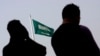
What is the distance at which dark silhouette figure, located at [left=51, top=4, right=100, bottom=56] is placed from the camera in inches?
149

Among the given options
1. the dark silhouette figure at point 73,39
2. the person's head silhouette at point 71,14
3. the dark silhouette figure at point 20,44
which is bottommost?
the dark silhouette figure at point 20,44

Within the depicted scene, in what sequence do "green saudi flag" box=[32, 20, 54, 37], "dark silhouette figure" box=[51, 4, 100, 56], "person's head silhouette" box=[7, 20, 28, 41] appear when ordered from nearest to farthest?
1. "dark silhouette figure" box=[51, 4, 100, 56]
2. "person's head silhouette" box=[7, 20, 28, 41]
3. "green saudi flag" box=[32, 20, 54, 37]

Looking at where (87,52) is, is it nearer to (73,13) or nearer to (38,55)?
(73,13)

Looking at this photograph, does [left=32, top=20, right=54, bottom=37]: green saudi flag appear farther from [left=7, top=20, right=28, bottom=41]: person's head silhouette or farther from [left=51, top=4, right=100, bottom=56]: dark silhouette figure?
[left=51, top=4, right=100, bottom=56]: dark silhouette figure

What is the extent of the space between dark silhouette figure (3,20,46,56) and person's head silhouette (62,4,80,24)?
1.24m

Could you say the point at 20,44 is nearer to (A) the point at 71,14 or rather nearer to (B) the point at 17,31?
(B) the point at 17,31

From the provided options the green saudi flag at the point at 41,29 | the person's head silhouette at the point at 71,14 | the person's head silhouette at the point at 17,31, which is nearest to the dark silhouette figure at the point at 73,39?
the person's head silhouette at the point at 71,14

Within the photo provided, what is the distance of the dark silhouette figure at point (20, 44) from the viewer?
16.7ft

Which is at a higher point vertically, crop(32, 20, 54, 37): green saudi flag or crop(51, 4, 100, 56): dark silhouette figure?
crop(51, 4, 100, 56): dark silhouette figure

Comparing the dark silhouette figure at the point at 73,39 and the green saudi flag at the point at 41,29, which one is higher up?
the dark silhouette figure at the point at 73,39

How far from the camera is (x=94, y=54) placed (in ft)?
12.3

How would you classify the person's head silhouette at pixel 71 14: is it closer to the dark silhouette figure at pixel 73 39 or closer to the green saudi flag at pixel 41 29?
the dark silhouette figure at pixel 73 39

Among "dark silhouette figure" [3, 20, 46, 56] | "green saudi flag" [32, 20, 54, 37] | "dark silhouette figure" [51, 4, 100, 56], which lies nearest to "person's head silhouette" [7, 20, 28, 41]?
"dark silhouette figure" [3, 20, 46, 56]

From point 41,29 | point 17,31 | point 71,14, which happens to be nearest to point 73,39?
point 71,14
